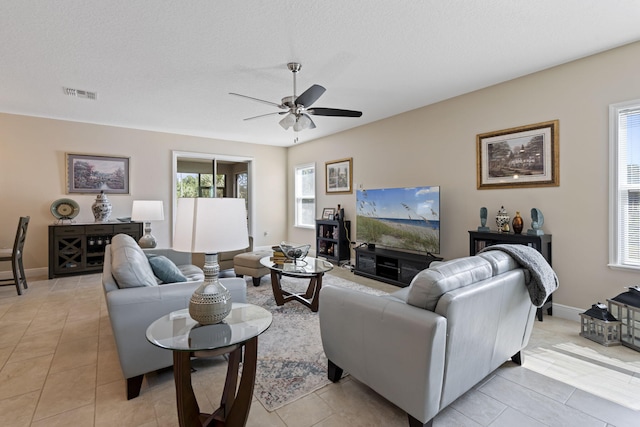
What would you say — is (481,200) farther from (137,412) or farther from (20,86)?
(20,86)

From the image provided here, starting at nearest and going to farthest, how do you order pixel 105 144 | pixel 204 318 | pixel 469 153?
pixel 204 318, pixel 469 153, pixel 105 144

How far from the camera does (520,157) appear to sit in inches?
132

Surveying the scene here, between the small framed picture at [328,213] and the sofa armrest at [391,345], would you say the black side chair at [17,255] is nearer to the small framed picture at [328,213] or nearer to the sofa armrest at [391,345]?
the sofa armrest at [391,345]

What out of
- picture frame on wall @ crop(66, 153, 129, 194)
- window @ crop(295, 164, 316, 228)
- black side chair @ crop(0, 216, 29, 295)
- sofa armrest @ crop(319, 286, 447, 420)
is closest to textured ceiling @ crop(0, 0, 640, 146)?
picture frame on wall @ crop(66, 153, 129, 194)

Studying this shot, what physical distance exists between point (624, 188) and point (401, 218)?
7.60 ft

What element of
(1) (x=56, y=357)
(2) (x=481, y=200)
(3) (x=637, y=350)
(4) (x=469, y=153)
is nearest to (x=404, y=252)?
(2) (x=481, y=200)

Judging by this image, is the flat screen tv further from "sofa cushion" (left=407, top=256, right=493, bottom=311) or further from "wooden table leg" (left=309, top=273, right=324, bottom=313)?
"sofa cushion" (left=407, top=256, right=493, bottom=311)

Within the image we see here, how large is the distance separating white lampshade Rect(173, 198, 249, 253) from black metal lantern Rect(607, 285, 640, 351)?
10.3 ft

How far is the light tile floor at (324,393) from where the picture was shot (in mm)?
1647

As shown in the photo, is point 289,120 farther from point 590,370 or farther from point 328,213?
point 590,370

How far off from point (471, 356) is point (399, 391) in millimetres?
470

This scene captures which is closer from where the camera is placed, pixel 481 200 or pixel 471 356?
pixel 471 356

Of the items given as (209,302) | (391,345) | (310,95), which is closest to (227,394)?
(209,302)

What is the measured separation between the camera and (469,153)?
3848 mm
